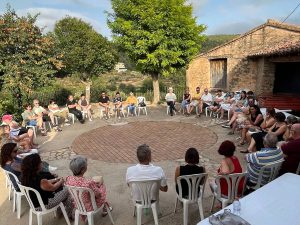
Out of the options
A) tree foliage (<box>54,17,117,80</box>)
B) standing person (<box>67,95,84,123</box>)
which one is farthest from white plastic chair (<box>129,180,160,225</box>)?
tree foliage (<box>54,17,117,80</box>)

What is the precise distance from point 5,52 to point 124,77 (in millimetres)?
25709

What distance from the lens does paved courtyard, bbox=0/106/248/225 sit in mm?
4848

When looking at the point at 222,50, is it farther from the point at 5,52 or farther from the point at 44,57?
the point at 5,52

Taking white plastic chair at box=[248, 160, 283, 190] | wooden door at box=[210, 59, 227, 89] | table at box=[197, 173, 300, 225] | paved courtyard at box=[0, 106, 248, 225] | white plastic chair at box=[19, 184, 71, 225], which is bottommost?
paved courtyard at box=[0, 106, 248, 225]

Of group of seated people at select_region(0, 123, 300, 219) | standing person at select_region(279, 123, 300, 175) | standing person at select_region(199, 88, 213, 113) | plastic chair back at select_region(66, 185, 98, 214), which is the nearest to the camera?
plastic chair back at select_region(66, 185, 98, 214)

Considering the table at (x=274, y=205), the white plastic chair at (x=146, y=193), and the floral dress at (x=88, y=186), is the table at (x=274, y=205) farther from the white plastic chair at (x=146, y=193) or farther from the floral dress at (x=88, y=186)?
the floral dress at (x=88, y=186)

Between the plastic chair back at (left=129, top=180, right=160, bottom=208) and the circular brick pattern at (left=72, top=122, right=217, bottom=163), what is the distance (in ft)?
10.1

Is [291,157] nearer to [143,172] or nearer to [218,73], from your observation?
[143,172]

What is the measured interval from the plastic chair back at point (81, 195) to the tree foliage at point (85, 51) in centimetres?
1276

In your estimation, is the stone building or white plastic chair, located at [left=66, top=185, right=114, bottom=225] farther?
the stone building

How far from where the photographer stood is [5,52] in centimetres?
1105

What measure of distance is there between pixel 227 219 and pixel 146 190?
1670 millimetres

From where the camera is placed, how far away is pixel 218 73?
55.3ft

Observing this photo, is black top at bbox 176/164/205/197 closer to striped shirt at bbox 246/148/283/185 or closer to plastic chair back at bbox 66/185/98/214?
striped shirt at bbox 246/148/283/185
